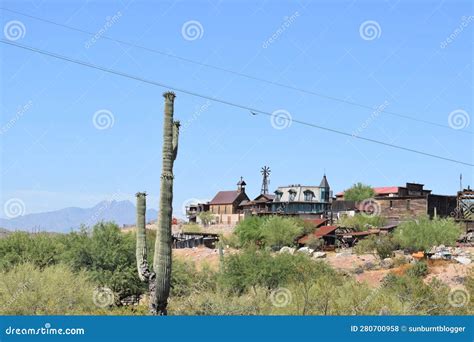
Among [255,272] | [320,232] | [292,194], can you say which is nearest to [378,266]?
[255,272]

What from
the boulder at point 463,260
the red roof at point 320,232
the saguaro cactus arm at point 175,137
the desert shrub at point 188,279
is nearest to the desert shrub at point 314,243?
the red roof at point 320,232

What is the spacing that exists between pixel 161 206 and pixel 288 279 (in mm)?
14561

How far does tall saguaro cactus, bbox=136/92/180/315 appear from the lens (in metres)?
15.2

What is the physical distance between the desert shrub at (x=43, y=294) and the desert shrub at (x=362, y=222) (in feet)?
163

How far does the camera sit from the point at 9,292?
21.8 metres

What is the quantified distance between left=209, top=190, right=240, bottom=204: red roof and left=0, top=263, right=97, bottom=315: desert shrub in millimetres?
80871

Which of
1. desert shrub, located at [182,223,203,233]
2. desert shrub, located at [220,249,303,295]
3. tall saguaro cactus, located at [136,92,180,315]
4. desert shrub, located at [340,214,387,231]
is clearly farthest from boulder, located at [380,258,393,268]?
desert shrub, located at [182,223,203,233]

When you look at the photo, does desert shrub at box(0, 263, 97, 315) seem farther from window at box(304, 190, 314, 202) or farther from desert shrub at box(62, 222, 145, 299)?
window at box(304, 190, 314, 202)

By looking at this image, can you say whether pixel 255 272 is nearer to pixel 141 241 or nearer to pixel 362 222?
pixel 141 241

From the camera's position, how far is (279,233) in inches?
2441

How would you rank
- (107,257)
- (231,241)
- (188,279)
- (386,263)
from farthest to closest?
1. (231,241)
2. (386,263)
3. (188,279)
4. (107,257)

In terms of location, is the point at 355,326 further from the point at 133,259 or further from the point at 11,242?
the point at 11,242

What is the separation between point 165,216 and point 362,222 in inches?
2249

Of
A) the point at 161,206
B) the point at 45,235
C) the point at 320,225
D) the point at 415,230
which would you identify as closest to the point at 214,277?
the point at 45,235
